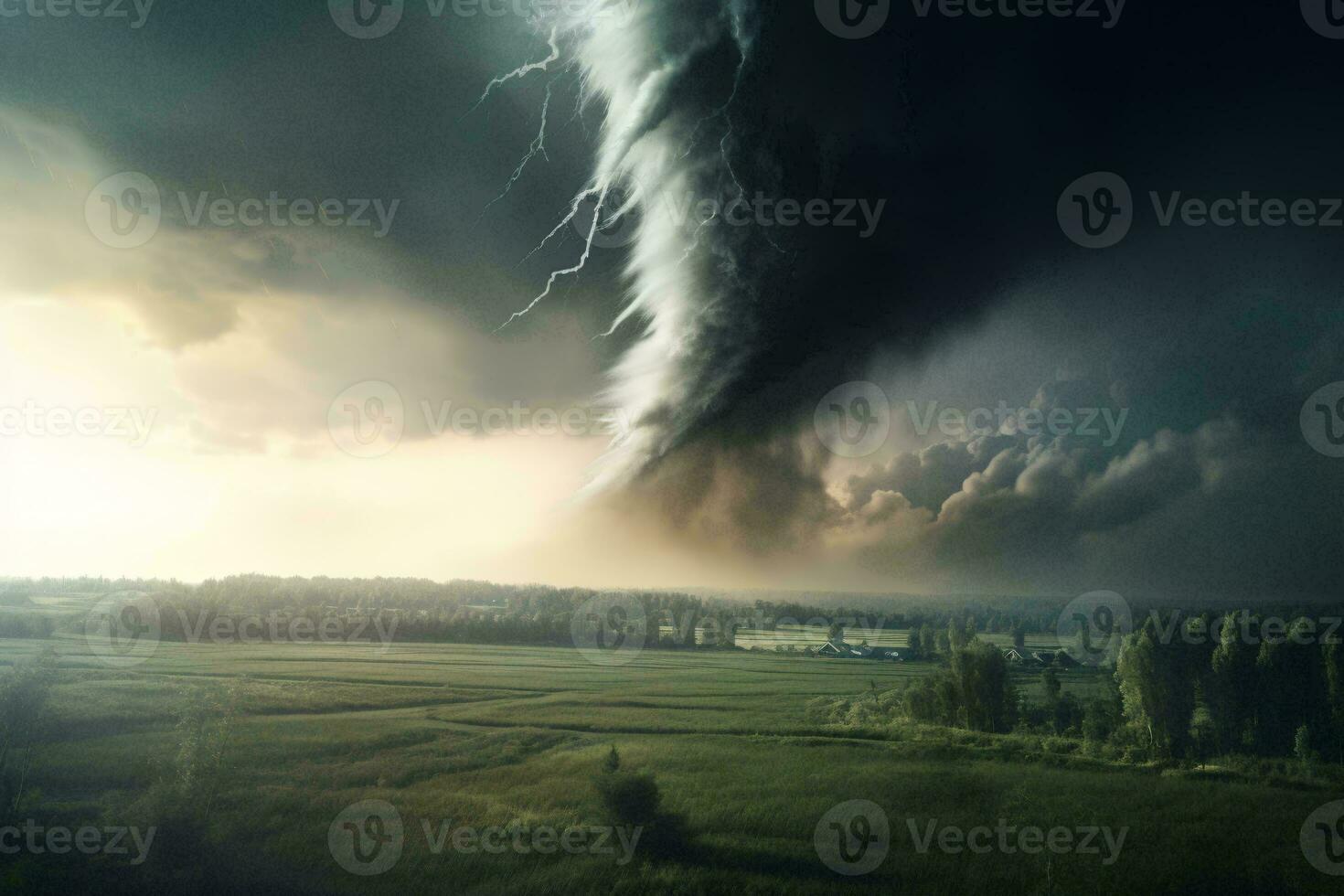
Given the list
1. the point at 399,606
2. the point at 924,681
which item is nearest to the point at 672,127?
the point at 924,681

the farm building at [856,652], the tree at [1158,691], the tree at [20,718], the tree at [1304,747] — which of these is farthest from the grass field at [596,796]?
the farm building at [856,652]

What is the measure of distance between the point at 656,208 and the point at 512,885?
21.9 metres

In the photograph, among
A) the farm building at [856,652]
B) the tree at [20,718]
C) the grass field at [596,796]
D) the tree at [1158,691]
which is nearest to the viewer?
the grass field at [596,796]

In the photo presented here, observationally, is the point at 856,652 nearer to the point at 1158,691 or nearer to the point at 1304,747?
the point at 1158,691

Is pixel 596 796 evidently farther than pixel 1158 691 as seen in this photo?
No

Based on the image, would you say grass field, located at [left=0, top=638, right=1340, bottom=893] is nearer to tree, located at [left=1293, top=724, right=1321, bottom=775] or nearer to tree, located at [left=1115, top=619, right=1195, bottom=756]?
tree, located at [left=1115, top=619, right=1195, bottom=756]

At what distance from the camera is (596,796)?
2228 centimetres

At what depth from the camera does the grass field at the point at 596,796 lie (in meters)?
19.1

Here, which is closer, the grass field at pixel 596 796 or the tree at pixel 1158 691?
the grass field at pixel 596 796

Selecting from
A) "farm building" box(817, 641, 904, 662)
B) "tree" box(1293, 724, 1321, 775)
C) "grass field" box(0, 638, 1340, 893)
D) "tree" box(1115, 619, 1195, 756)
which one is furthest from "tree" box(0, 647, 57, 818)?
"tree" box(1293, 724, 1321, 775)

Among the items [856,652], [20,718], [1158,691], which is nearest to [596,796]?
[20,718]

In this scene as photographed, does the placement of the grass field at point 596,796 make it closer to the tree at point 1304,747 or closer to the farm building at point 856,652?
the tree at point 1304,747

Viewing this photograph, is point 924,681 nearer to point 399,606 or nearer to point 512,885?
Result: point 512,885

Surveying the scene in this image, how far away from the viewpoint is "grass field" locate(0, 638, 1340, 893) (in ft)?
62.5
